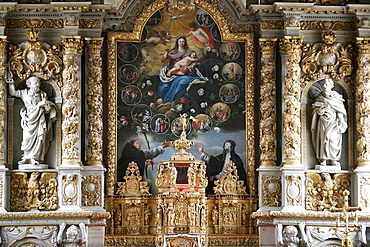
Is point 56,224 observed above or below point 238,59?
below

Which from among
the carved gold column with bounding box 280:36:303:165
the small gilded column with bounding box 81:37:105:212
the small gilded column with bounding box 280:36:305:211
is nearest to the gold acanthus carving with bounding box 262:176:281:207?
the small gilded column with bounding box 280:36:305:211

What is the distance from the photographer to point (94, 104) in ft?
68.1

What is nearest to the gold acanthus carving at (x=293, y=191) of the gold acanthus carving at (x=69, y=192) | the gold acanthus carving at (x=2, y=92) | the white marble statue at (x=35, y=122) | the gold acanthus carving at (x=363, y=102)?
the gold acanthus carving at (x=363, y=102)

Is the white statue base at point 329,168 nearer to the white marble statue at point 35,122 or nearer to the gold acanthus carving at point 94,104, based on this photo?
the gold acanthus carving at point 94,104

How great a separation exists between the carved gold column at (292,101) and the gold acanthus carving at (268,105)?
1.07 ft

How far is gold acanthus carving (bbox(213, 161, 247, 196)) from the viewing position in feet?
69.3

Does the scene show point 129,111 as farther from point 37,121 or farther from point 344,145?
point 344,145

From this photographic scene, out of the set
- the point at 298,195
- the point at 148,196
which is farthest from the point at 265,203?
the point at 148,196

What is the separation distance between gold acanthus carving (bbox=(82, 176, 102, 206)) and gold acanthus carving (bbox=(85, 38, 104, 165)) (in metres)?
0.36

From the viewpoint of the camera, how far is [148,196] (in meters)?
21.1

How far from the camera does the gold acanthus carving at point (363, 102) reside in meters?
20.5

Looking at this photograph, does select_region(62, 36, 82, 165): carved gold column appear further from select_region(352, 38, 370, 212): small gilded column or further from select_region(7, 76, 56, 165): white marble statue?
select_region(352, 38, 370, 212): small gilded column

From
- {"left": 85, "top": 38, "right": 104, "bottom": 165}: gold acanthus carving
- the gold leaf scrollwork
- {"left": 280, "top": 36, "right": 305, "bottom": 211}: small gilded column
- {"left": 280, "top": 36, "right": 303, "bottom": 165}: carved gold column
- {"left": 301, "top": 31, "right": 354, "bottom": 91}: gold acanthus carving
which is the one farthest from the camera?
{"left": 301, "top": 31, "right": 354, "bottom": 91}: gold acanthus carving

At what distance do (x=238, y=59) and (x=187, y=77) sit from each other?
1124mm
